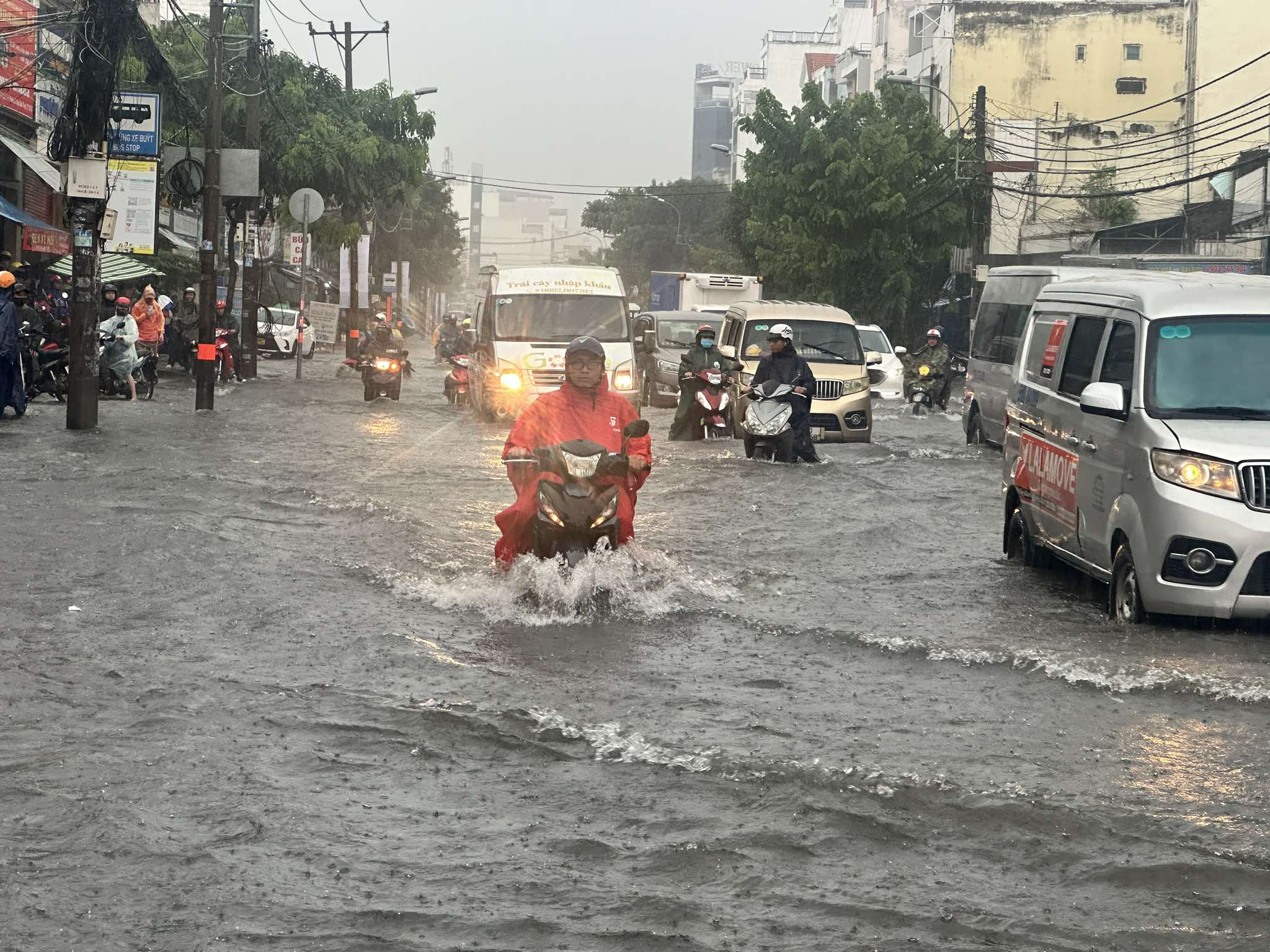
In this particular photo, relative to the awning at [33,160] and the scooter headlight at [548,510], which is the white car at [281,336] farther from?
the scooter headlight at [548,510]

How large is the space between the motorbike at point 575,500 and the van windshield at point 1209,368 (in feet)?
8.73

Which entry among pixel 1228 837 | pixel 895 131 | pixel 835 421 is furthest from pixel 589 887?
pixel 895 131

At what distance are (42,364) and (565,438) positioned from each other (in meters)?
16.6

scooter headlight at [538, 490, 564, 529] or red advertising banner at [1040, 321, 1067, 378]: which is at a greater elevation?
red advertising banner at [1040, 321, 1067, 378]

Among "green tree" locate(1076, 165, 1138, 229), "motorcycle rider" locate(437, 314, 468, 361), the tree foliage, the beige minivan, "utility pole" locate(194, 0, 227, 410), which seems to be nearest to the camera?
the beige minivan

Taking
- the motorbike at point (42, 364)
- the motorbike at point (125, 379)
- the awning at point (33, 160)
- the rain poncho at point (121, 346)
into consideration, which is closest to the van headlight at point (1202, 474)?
the motorbike at point (42, 364)

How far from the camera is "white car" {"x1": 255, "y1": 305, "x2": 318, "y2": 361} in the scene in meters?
51.3

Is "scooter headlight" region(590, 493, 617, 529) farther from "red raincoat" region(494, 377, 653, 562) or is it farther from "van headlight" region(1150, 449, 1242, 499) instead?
"van headlight" region(1150, 449, 1242, 499)

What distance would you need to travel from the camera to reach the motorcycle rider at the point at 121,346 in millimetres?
26078

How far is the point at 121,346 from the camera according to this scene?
26531 mm

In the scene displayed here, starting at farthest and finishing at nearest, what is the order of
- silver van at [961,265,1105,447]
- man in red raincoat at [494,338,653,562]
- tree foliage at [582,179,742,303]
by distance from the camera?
tree foliage at [582,179,742,303]
silver van at [961,265,1105,447]
man in red raincoat at [494,338,653,562]

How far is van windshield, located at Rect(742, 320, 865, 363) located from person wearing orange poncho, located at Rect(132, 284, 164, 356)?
1036 cm

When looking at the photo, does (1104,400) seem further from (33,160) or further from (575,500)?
(33,160)

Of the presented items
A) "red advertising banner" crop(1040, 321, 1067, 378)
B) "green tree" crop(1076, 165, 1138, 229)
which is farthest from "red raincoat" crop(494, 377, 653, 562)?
"green tree" crop(1076, 165, 1138, 229)
